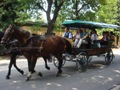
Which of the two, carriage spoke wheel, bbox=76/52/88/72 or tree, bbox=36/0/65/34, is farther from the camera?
tree, bbox=36/0/65/34

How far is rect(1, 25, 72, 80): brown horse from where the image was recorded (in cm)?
1018

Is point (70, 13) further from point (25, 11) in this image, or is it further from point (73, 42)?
point (73, 42)

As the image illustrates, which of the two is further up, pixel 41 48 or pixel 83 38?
pixel 83 38

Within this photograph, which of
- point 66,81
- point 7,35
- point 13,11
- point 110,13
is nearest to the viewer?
point 7,35

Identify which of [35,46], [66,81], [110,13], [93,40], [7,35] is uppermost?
[110,13]

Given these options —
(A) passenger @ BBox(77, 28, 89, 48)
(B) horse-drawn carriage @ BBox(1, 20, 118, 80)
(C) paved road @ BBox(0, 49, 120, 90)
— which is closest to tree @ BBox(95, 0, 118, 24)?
(A) passenger @ BBox(77, 28, 89, 48)

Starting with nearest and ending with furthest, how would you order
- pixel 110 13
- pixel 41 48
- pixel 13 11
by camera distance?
pixel 41 48 < pixel 13 11 < pixel 110 13

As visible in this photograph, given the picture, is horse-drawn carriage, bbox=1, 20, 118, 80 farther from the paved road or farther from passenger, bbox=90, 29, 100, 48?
passenger, bbox=90, 29, 100, 48

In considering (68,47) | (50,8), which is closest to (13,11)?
(50,8)

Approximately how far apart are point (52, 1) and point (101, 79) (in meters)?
15.3

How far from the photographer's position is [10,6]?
2169cm

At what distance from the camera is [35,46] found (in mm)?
10664

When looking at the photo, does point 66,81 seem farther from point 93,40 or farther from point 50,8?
point 50,8

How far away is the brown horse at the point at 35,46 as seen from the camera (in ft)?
33.4
